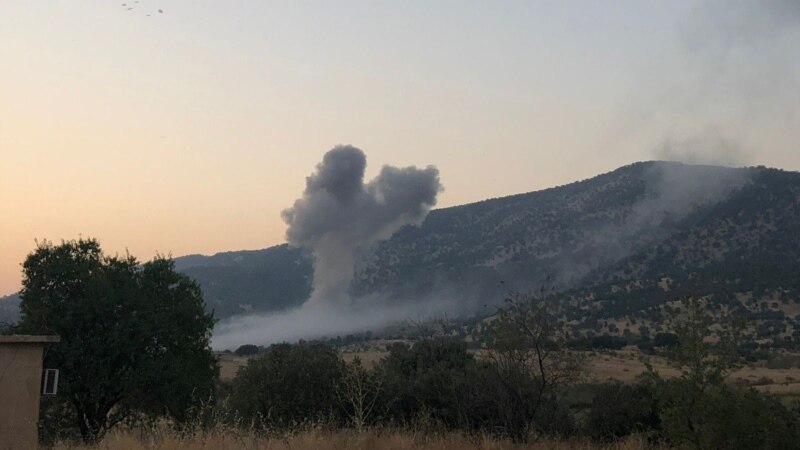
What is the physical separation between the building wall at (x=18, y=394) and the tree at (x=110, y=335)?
6831 millimetres

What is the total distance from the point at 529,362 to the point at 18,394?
9.69 m

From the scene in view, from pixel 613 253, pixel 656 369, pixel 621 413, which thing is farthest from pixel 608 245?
pixel 621 413

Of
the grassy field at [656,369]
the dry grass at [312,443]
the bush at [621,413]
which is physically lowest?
the grassy field at [656,369]

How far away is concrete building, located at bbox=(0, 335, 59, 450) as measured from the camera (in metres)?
11.5

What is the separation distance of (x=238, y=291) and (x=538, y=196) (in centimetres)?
6133

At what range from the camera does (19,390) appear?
11.6 meters

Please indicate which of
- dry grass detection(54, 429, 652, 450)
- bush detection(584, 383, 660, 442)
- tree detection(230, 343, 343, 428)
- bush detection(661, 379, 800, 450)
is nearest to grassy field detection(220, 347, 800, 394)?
bush detection(584, 383, 660, 442)

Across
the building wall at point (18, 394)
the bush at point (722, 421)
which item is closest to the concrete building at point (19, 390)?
the building wall at point (18, 394)

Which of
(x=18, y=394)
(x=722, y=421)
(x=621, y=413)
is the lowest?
(x=621, y=413)

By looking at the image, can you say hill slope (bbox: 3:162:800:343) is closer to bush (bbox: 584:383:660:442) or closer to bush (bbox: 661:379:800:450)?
bush (bbox: 584:383:660:442)

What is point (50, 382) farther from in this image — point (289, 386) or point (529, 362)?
point (529, 362)

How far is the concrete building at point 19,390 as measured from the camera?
11.5 metres

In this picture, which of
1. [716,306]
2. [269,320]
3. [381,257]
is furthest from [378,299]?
[716,306]

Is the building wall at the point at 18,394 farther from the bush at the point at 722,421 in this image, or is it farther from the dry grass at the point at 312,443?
the bush at the point at 722,421
